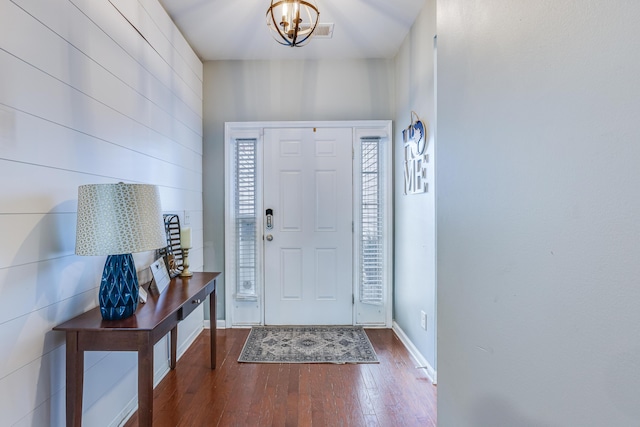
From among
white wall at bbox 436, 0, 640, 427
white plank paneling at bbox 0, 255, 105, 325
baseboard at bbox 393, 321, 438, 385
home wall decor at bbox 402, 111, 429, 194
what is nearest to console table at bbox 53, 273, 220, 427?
white plank paneling at bbox 0, 255, 105, 325

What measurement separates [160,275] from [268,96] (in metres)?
2.00

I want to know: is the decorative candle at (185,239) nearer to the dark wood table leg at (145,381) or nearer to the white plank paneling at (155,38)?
the dark wood table leg at (145,381)

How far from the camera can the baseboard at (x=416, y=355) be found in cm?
214

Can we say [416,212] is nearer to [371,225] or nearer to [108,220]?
[371,225]

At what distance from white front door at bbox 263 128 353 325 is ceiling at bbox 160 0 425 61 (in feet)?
2.41

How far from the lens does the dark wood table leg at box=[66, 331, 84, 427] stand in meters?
1.24

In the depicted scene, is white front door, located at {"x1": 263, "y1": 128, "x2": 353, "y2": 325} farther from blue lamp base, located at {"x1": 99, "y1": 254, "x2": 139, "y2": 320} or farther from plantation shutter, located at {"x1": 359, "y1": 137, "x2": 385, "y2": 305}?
blue lamp base, located at {"x1": 99, "y1": 254, "x2": 139, "y2": 320}

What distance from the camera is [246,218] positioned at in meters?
3.06

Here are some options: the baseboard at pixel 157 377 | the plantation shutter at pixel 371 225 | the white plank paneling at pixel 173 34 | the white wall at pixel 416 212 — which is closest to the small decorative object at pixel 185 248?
the baseboard at pixel 157 377

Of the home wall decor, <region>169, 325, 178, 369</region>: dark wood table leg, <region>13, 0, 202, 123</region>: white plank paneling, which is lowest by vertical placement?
<region>169, 325, 178, 369</region>: dark wood table leg

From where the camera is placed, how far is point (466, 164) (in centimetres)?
85

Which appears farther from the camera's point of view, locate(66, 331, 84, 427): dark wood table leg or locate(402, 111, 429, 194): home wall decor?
locate(402, 111, 429, 194): home wall decor

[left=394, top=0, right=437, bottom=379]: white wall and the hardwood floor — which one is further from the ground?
[left=394, top=0, right=437, bottom=379]: white wall

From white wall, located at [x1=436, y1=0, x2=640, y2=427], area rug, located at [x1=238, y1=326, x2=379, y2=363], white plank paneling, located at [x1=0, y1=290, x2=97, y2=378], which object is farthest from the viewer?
area rug, located at [x1=238, y1=326, x2=379, y2=363]
